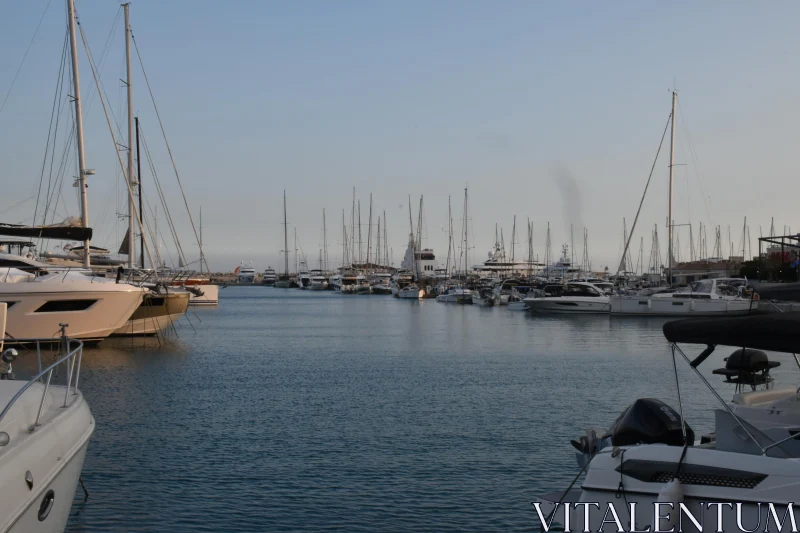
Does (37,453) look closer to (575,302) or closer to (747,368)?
(747,368)

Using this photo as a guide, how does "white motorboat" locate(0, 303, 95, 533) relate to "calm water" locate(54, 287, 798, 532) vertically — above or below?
above

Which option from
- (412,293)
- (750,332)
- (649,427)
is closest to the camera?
(750,332)

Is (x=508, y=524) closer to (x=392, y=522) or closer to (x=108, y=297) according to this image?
(x=392, y=522)

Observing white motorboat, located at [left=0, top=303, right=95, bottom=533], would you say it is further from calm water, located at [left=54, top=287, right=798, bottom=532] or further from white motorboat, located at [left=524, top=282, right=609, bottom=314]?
white motorboat, located at [left=524, top=282, right=609, bottom=314]

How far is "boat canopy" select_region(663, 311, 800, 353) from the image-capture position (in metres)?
8.68

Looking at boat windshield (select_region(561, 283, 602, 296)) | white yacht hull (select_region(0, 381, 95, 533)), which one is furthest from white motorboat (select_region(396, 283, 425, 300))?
white yacht hull (select_region(0, 381, 95, 533))

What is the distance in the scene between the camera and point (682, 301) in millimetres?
60594

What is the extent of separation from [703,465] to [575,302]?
193 ft

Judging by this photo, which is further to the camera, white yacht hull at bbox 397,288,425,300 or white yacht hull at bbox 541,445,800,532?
white yacht hull at bbox 397,288,425,300

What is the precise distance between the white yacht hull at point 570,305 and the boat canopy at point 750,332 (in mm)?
56320

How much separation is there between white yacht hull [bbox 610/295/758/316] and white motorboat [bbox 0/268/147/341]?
3946 cm

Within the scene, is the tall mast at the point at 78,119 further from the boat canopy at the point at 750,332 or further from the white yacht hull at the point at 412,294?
the white yacht hull at the point at 412,294

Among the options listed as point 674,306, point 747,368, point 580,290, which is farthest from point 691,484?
point 580,290

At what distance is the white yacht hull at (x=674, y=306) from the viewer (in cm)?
5694
